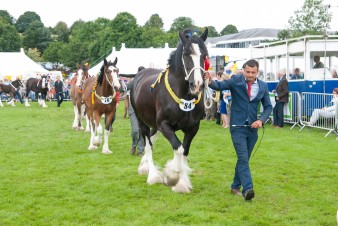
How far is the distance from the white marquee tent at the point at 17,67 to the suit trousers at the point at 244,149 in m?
37.6

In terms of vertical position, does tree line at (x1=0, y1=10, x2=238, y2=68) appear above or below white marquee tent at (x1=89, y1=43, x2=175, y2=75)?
above

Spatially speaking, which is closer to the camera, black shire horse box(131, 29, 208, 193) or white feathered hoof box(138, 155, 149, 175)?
black shire horse box(131, 29, 208, 193)

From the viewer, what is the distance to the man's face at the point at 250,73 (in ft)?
21.9

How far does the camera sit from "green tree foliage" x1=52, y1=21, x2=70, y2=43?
14475 cm

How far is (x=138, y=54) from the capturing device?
37.1 m

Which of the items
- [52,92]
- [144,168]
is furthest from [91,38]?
[144,168]

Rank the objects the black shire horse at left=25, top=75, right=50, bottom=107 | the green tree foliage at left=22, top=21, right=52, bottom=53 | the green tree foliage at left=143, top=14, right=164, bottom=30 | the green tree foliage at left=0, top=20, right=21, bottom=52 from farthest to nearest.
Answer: the green tree foliage at left=143, top=14, right=164, bottom=30 → the green tree foliage at left=22, top=21, right=52, bottom=53 → the green tree foliage at left=0, top=20, right=21, bottom=52 → the black shire horse at left=25, top=75, right=50, bottom=107

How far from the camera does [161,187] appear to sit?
25.6 feet

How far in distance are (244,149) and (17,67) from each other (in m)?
39.9

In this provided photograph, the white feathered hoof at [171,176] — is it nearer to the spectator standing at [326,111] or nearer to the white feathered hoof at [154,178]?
the white feathered hoof at [154,178]

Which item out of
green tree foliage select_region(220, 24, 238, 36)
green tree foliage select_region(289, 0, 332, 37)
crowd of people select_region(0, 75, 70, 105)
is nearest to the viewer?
crowd of people select_region(0, 75, 70, 105)

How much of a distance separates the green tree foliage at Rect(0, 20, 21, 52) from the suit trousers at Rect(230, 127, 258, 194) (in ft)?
342

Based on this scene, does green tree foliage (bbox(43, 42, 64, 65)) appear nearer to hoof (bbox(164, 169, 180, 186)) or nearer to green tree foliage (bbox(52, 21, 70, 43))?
green tree foliage (bbox(52, 21, 70, 43))

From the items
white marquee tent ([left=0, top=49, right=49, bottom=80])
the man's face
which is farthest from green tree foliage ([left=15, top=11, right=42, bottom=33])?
the man's face
